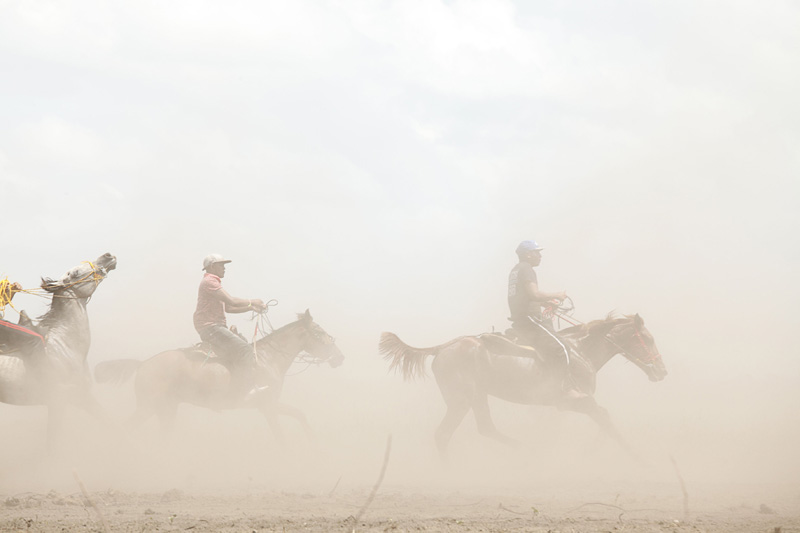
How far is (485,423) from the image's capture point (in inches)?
506

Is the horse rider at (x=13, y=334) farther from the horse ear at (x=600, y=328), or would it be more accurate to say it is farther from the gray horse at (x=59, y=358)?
the horse ear at (x=600, y=328)

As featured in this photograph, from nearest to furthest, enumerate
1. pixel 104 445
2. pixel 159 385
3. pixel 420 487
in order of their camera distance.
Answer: pixel 420 487 → pixel 104 445 → pixel 159 385

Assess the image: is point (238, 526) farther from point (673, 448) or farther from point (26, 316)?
point (673, 448)

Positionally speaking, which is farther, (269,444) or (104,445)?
(269,444)

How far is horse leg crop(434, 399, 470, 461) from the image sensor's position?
1262 centimetres

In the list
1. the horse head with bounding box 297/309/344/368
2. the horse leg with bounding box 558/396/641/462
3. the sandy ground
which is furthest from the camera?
the horse head with bounding box 297/309/344/368

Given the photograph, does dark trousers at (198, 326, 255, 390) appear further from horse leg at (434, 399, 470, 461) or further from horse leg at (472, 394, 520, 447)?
horse leg at (472, 394, 520, 447)

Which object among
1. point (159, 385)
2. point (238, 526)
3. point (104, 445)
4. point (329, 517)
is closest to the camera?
point (238, 526)

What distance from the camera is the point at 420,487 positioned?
36.9 feet

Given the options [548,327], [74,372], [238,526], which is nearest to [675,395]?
[548,327]

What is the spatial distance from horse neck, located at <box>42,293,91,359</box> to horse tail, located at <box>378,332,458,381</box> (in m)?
4.59

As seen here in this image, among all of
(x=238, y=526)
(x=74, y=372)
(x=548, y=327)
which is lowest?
(x=238, y=526)

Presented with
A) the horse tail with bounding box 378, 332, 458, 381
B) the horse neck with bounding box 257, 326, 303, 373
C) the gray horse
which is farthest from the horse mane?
the horse tail with bounding box 378, 332, 458, 381

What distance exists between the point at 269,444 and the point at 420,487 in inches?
148
